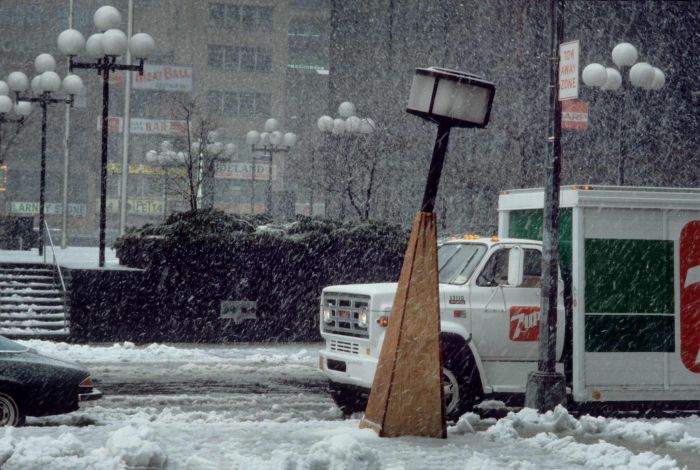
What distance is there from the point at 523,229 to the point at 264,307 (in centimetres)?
939

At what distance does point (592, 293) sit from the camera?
12.8 meters

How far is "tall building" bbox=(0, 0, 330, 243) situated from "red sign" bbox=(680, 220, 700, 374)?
58.1 meters

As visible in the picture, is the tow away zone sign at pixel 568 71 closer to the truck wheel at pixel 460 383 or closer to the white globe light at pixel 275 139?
the truck wheel at pixel 460 383

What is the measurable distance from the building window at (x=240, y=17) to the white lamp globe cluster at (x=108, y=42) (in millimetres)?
53662

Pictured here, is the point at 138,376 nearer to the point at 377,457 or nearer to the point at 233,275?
the point at 233,275

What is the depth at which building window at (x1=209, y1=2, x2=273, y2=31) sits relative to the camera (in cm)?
7762

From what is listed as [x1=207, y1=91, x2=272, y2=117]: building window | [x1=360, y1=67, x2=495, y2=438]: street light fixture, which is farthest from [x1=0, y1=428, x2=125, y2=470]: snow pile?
[x1=207, y1=91, x2=272, y2=117]: building window

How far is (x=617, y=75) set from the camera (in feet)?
81.6

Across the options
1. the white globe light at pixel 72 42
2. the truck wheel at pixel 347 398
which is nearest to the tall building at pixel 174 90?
the white globe light at pixel 72 42

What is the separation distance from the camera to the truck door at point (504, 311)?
1233cm

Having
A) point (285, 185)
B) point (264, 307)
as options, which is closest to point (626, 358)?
point (264, 307)

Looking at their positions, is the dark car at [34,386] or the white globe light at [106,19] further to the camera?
the white globe light at [106,19]

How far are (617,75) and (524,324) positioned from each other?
45.0 ft

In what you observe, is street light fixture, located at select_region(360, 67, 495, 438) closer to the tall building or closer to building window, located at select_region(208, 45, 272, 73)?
the tall building
